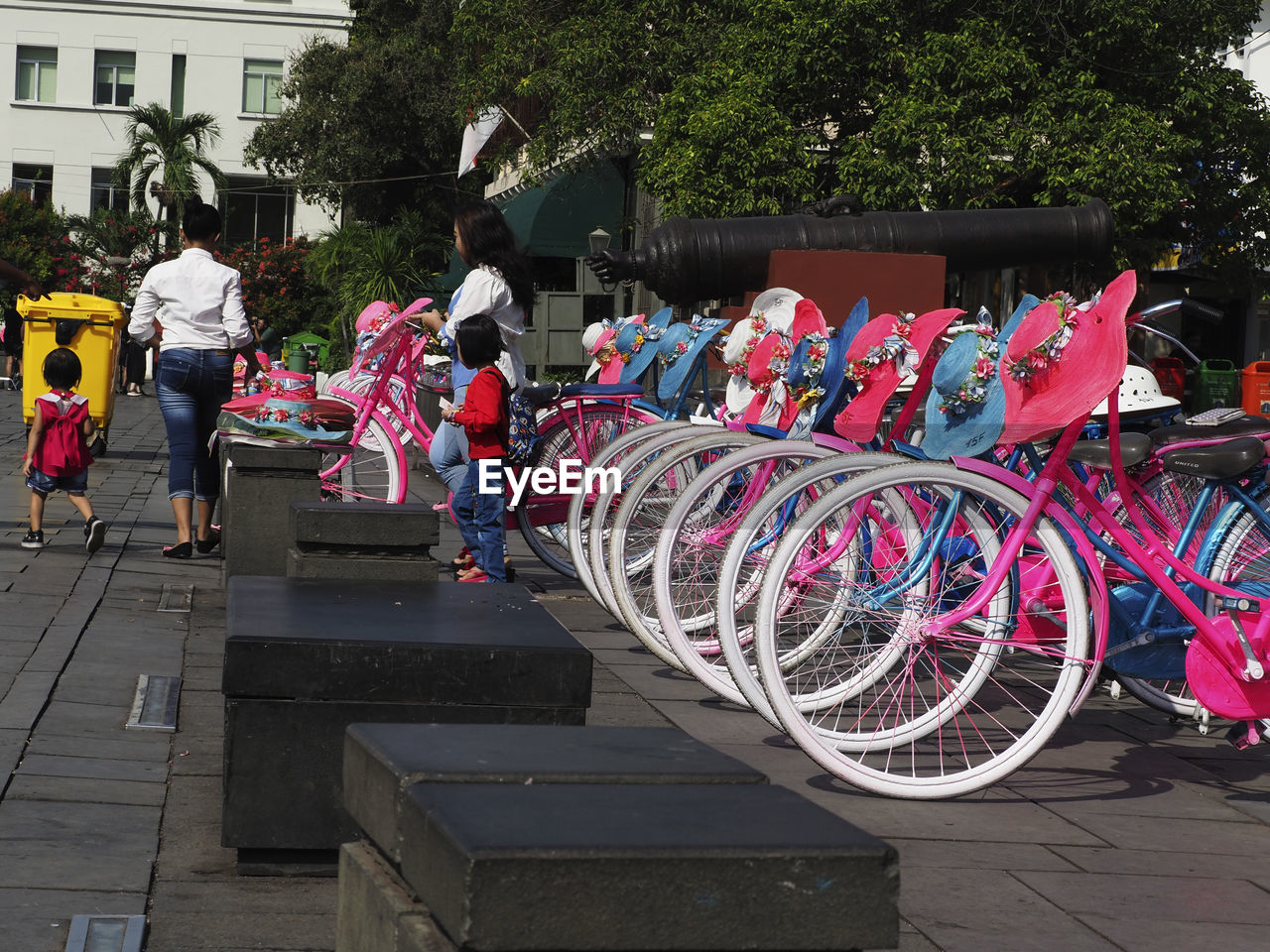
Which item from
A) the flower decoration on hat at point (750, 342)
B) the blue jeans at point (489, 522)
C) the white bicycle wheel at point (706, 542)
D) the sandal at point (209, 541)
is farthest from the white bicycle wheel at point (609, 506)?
the sandal at point (209, 541)

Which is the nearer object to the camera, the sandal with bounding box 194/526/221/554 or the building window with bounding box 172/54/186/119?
the sandal with bounding box 194/526/221/554

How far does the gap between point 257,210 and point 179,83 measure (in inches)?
175

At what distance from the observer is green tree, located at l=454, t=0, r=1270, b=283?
16.8 meters

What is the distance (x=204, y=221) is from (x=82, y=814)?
5128mm

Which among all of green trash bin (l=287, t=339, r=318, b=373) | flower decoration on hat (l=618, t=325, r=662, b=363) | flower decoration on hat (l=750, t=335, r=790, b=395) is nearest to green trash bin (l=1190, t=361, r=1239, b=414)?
green trash bin (l=287, t=339, r=318, b=373)

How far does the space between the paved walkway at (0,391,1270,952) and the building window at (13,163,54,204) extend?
145ft

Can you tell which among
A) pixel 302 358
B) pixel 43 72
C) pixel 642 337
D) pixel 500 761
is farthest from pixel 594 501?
pixel 43 72

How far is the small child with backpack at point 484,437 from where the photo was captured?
6875mm

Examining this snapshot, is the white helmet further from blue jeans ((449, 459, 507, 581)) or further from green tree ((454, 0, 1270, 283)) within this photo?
green tree ((454, 0, 1270, 283))

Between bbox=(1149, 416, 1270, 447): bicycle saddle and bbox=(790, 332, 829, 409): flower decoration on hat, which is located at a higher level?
bbox=(790, 332, 829, 409): flower decoration on hat

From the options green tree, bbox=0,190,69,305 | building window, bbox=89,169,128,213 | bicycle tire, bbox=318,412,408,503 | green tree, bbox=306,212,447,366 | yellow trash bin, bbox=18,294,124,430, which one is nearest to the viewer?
bicycle tire, bbox=318,412,408,503

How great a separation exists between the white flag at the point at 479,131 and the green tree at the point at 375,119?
32.5ft

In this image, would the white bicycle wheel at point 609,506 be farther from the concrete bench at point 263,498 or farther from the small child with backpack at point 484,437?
the concrete bench at point 263,498

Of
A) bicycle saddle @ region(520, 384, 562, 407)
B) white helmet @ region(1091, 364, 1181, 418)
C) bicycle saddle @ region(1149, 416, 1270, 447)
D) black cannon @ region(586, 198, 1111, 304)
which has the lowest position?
bicycle saddle @ region(520, 384, 562, 407)
